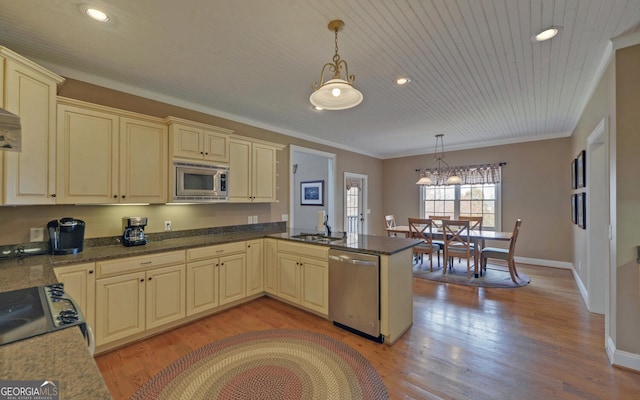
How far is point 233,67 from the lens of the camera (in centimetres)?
262

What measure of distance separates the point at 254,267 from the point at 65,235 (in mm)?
1900

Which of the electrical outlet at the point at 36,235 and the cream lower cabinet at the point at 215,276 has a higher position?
the electrical outlet at the point at 36,235

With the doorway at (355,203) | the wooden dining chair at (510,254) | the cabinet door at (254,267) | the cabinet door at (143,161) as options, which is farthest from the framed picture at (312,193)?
the cabinet door at (143,161)

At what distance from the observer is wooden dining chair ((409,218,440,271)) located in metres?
4.82

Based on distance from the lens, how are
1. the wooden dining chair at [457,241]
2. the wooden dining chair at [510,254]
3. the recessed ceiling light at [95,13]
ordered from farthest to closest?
the wooden dining chair at [457,241] < the wooden dining chair at [510,254] < the recessed ceiling light at [95,13]

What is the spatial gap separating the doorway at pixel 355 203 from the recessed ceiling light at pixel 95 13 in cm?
488

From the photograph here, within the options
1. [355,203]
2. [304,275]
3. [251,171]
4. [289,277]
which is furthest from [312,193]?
[304,275]

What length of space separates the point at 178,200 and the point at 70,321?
202 cm

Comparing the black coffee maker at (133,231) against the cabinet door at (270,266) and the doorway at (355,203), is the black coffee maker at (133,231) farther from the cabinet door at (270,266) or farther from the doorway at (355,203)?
the doorway at (355,203)

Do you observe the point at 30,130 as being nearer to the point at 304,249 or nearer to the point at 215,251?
the point at 215,251

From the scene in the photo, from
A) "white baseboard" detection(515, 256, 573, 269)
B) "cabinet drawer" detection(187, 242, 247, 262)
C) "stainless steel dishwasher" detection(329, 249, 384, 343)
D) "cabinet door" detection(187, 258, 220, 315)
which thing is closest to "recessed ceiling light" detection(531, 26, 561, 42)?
"stainless steel dishwasher" detection(329, 249, 384, 343)

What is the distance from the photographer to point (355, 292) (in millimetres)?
2701

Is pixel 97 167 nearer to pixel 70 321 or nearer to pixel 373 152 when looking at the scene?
pixel 70 321

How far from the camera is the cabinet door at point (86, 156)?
2.37m
